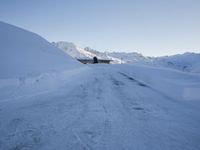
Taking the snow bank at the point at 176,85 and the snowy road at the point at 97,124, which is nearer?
the snowy road at the point at 97,124

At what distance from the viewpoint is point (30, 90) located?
A: 7.86 meters

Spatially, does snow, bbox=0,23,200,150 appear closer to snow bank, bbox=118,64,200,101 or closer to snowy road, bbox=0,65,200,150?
snowy road, bbox=0,65,200,150

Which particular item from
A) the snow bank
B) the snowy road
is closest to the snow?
the snowy road

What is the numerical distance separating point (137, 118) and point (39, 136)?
8.45 ft

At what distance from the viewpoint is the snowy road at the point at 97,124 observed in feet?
11.4

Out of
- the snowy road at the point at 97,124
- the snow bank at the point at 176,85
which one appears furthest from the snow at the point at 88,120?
the snow bank at the point at 176,85

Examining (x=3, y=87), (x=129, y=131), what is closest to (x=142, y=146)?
(x=129, y=131)

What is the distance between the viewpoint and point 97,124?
14.7 ft

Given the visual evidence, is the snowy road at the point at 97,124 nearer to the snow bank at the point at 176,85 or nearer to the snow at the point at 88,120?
the snow at the point at 88,120

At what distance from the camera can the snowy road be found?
348cm

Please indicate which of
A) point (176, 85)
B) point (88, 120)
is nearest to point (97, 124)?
point (88, 120)

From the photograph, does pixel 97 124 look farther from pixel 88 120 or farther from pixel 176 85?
pixel 176 85

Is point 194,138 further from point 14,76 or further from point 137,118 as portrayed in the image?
point 14,76

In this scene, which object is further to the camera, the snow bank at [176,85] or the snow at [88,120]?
the snow bank at [176,85]
